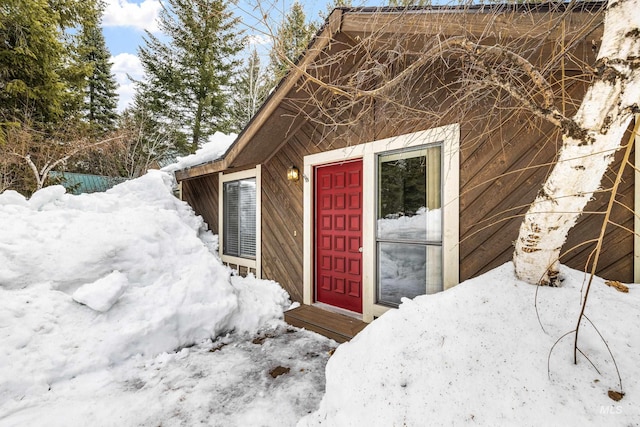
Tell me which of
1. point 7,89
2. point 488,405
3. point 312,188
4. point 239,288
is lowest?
point 239,288

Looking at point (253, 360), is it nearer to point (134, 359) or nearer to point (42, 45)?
point (134, 359)

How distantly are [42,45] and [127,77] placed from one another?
492cm

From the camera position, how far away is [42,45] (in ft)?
27.5

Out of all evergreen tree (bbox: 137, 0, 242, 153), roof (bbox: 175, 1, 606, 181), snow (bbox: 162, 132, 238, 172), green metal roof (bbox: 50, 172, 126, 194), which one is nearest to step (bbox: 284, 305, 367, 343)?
roof (bbox: 175, 1, 606, 181)

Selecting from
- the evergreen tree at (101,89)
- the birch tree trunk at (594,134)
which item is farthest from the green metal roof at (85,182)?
the birch tree trunk at (594,134)

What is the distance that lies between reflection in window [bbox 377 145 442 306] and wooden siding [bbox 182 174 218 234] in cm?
392

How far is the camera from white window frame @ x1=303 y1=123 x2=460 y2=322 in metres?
2.71

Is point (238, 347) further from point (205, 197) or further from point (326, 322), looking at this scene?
point (205, 197)

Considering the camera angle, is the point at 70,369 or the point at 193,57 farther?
the point at 193,57

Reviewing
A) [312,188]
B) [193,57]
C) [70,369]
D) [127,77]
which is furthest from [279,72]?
[127,77]

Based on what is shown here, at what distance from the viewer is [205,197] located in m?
6.18

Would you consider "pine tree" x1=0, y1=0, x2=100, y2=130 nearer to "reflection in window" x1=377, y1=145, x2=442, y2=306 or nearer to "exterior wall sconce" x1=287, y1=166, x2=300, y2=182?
"exterior wall sconce" x1=287, y1=166, x2=300, y2=182

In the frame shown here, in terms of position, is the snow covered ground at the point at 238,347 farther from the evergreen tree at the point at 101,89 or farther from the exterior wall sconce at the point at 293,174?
the evergreen tree at the point at 101,89

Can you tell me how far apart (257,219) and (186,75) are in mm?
11326
